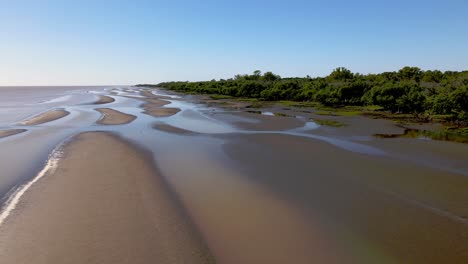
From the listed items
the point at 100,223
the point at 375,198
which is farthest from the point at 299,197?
the point at 100,223

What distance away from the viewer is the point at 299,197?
943cm

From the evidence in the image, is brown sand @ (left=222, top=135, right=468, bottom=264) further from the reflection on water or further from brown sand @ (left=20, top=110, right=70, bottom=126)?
brown sand @ (left=20, top=110, right=70, bottom=126)

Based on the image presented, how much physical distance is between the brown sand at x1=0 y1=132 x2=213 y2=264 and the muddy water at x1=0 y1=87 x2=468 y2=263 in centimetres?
61

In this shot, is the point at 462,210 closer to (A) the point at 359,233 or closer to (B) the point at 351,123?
(A) the point at 359,233

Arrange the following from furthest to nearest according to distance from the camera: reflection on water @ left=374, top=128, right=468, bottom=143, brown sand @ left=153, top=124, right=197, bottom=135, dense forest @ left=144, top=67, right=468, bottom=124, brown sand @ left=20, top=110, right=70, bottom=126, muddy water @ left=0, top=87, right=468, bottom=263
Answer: brown sand @ left=20, top=110, right=70, bottom=126 < dense forest @ left=144, top=67, right=468, bottom=124 < brown sand @ left=153, top=124, right=197, bottom=135 < reflection on water @ left=374, top=128, right=468, bottom=143 < muddy water @ left=0, top=87, right=468, bottom=263

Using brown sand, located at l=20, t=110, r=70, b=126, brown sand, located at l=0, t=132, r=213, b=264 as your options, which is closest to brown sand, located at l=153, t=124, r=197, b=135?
brown sand, located at l=0, t=132, r=213, b=264

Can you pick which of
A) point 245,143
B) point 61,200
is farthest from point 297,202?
point 245,143

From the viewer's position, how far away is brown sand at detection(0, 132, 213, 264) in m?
6.30

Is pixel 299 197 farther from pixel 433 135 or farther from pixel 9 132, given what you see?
pixel 9 132

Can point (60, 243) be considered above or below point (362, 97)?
below

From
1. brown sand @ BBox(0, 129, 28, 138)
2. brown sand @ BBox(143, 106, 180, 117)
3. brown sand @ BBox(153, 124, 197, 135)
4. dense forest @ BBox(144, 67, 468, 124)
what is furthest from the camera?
brown sand @ BBox(143, 106, 180, 117)

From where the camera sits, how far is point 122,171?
11.8 meters

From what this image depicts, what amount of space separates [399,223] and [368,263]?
219 centimetres

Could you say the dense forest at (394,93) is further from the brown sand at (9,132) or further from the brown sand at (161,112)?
the brown sand at (9,132)
